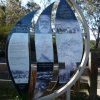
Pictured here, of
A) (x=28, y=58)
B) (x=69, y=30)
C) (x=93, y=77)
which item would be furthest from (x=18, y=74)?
(x=93, y=77)

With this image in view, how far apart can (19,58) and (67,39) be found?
3.79 ft

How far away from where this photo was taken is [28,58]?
7.98 metres

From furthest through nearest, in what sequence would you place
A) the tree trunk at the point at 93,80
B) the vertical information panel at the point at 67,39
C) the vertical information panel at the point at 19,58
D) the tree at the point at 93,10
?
the tree at the point at 93,10 → the tree trunk at the point at 93,80 → the vertical information panel at the point at 67,39 → the vertical information panel at the point at 19,58

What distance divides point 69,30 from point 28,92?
1.67 metres

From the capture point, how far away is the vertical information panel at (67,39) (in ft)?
26.5

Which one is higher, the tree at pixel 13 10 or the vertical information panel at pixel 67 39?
the vertical information panel at pixel 67 39

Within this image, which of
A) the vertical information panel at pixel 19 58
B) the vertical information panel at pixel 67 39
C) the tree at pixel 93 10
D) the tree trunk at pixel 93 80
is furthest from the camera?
the tree at pixel 93 10

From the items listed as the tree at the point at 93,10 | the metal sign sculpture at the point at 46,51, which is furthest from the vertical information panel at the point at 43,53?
the tree at the point at 93,10

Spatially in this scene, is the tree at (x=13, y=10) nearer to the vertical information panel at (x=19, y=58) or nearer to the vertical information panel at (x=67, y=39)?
the vertical information panel at (x=67, y=39)

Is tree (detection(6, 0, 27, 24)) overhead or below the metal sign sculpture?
below

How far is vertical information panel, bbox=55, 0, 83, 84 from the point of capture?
26.5 ft

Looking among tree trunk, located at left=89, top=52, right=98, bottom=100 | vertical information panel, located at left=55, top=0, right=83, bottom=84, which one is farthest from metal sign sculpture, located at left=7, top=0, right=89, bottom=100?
tree trunk, located at left=89, top=52, right=98, bottom=100

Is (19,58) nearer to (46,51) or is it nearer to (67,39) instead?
(46,51)

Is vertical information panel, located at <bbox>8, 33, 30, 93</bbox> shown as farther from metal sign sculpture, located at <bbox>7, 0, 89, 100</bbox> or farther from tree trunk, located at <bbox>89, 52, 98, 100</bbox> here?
tree trunk, located at <bbox>89, 52, 98, 100</bbox>
